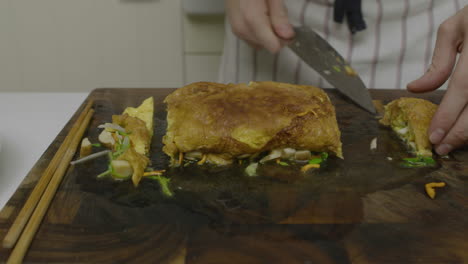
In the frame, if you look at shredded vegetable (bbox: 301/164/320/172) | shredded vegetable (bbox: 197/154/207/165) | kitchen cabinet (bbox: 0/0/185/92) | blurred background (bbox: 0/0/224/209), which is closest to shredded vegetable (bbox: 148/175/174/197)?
shredded vegetable (bbox: 197/154/207/165)

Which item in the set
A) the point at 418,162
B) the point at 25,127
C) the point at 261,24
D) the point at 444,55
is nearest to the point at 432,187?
the point at 418,162

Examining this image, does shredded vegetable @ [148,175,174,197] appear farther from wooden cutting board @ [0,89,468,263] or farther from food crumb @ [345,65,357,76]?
food crumb @ [345,65,357,76]

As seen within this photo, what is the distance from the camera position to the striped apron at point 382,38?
1.86 m

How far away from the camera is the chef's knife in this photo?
1.73 metres

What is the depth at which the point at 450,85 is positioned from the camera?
4.27ft

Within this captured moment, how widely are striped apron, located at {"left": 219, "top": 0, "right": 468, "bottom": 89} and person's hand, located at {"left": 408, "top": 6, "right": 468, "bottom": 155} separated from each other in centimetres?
48

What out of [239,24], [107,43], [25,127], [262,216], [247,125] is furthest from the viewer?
[107,43]

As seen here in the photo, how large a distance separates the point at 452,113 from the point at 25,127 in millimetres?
1520

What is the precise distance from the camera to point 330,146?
132cm

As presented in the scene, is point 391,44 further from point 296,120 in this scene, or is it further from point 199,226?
point 199,226

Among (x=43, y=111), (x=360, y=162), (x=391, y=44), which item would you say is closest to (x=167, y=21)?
(x=43, y=111)

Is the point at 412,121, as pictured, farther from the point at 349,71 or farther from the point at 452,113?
the point at 349,71

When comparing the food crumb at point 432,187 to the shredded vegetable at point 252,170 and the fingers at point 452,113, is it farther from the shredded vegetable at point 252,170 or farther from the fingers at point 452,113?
the shredded vegetable at point 252,170

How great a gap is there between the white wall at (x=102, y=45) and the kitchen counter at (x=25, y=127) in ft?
3.00
